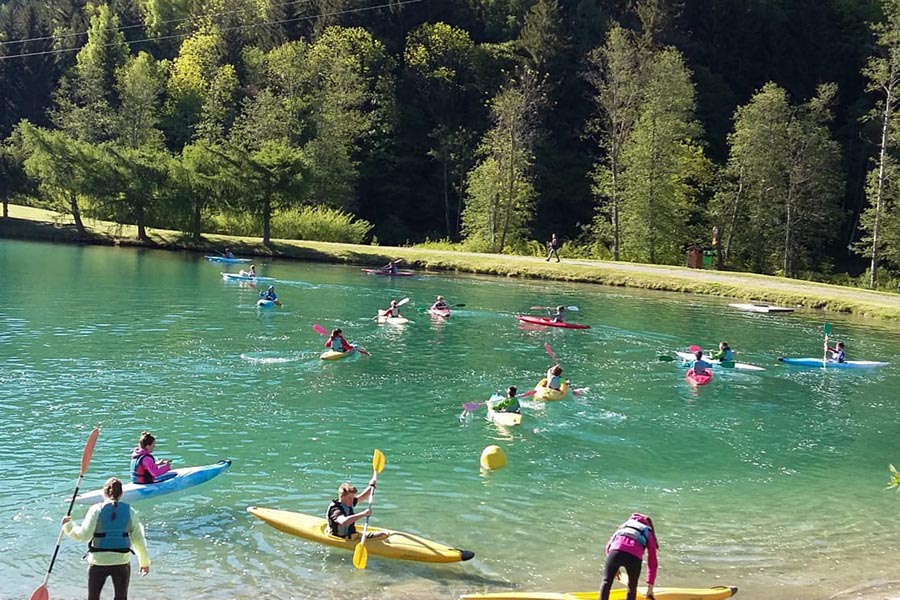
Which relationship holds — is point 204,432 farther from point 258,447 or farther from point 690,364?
point 690,364

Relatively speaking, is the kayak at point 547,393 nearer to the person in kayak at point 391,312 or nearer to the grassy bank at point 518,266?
the person in kayak at point 391,312

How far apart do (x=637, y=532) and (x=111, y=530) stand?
6554 millimetres

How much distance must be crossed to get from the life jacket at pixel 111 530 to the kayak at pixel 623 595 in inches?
180

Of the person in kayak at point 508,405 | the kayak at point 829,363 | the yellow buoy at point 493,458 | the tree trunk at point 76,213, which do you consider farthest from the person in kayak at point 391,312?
the tree trunk at point 76,213

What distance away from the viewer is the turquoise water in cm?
1299

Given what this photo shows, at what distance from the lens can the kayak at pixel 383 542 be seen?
1281cm

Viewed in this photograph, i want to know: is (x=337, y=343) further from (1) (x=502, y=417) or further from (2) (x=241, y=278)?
Answer: (2) (x=241, y=278)

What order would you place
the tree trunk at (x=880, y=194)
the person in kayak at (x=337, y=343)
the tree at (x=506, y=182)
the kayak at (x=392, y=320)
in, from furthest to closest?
the tree at (x=506, y=182)
the tree trunk at (x=880, y=194)
the kayak at (x=392, y=320)
the person in kayak at (x=337, y=343)

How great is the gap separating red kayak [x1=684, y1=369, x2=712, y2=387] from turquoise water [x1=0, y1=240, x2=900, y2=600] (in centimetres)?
43

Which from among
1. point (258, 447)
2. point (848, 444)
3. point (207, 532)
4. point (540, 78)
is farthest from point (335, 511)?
point (540, 78)

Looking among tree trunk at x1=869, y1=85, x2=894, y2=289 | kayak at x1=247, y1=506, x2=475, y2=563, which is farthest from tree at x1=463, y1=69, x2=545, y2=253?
kayak at x1=247, y1=506, x2=475, y2=563

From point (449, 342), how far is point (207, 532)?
19.7 metres

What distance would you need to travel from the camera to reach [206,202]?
70.9 meters

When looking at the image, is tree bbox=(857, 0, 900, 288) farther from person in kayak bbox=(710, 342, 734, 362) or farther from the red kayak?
the red kayak
